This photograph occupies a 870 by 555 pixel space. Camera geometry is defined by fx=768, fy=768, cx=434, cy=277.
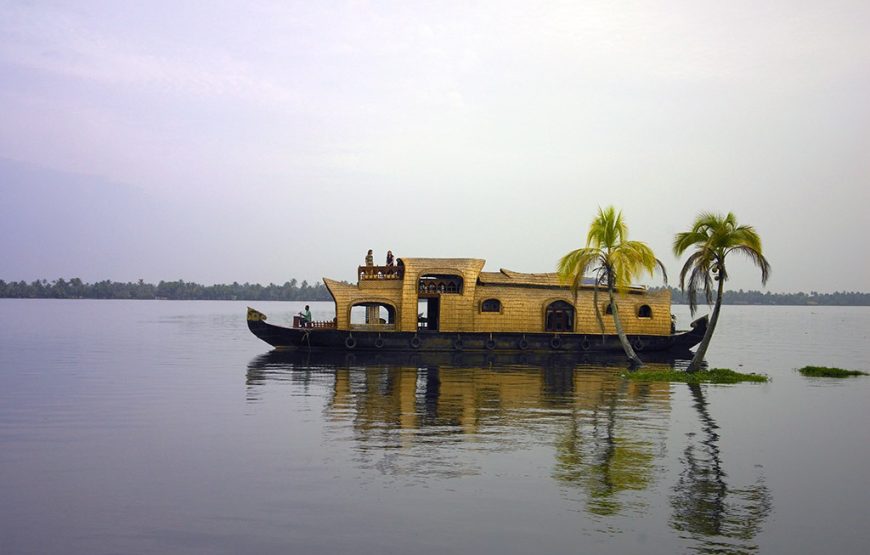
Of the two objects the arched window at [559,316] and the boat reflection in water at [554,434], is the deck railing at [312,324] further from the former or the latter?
the arched window at [559,316]

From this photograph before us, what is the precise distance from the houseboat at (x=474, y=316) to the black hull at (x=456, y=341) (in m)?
0.05

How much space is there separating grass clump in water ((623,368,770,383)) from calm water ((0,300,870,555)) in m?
1.43

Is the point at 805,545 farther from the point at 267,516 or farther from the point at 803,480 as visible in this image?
the point at 267,516

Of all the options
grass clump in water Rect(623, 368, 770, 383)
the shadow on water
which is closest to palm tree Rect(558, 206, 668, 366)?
grass clump in water Rect(623, 368, 770, 383)

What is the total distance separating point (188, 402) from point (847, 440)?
1703 centimetres

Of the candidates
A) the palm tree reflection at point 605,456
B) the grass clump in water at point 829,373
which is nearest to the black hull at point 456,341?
the grass clump in water at point 829,373

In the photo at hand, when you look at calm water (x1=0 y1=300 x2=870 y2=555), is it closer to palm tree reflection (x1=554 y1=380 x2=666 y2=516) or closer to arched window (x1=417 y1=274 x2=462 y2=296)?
palm tree reflection (x1=554 y1=380 x2=666 y2=516)

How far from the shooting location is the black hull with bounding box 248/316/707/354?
3631 centimetres

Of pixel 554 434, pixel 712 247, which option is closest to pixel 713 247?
pixel 712 247

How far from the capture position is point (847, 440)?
17.1 meters

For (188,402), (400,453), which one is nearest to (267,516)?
(400,453)

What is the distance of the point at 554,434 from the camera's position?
671 inches

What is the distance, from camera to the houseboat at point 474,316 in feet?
119

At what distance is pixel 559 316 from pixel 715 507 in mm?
26561
